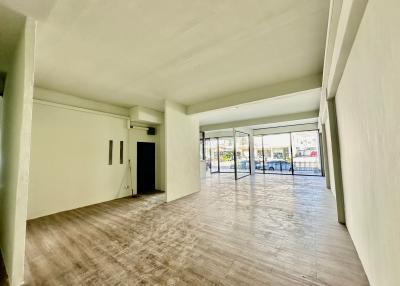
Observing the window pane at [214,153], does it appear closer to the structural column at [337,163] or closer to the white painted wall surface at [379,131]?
the structural column at [337,163]

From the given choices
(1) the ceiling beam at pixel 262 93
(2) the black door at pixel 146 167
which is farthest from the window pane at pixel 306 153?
(2) the black door at pixel 146 167

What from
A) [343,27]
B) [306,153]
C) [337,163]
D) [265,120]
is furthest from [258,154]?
[343,27]

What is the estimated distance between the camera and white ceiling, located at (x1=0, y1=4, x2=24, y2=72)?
212 centimetres

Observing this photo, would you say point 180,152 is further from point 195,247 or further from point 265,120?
point 265,120

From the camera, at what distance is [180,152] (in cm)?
583

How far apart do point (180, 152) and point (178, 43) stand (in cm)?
364

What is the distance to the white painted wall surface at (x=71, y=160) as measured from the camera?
4.18m

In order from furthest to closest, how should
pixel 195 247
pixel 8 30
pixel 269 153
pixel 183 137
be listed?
1. pixel 269 153
2. pixel 183 137
3. pixel 195 247
4. pixel 8 30

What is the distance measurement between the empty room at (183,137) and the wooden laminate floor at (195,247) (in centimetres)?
2

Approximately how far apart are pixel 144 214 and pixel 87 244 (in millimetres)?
1463

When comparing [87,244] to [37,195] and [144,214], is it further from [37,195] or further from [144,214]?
[37,195]

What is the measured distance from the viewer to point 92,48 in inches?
109

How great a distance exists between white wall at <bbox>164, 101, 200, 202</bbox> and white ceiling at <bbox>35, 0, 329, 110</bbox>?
4.64 feet

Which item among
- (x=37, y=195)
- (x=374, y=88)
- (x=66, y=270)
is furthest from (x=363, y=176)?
(x=37, y=195)
